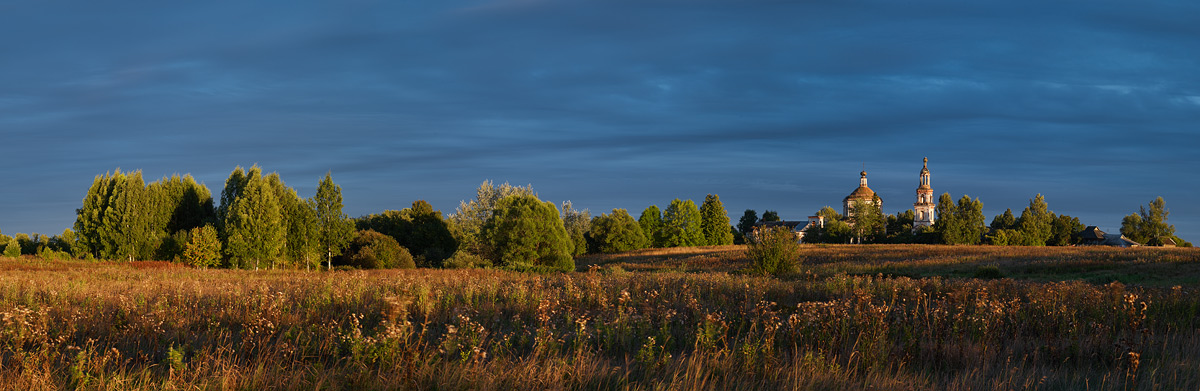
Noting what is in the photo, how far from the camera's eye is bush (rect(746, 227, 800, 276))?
76.2ft

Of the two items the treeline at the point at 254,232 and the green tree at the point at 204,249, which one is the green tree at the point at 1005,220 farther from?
the green tree at the point at 204,249

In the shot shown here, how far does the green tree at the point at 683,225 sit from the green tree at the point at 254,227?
5247cm

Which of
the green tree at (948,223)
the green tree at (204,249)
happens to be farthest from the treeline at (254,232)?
the green tree at (948,223)

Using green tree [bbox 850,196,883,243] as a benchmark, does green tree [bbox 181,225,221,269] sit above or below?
below

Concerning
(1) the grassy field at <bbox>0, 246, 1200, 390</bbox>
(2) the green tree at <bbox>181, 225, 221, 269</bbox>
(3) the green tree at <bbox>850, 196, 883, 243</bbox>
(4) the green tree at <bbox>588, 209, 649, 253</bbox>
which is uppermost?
(3) the green tree at <bbox>850, 196, 883, 243</bbox>

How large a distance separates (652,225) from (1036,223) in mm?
54839

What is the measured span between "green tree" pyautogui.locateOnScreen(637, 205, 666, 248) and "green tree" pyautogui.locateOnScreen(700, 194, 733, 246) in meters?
5.72

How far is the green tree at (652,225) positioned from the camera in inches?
3474

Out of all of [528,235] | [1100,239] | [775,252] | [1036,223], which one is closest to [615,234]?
[528,235]

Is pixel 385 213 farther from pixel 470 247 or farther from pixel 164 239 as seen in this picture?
pixel 164 239

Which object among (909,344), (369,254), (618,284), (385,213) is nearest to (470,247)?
(369,254)

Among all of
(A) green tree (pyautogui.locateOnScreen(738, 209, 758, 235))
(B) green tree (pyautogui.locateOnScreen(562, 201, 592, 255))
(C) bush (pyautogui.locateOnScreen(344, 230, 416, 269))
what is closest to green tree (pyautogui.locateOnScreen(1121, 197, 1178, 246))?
(A) green tree (pyautogui.locateOnScreen(738, 209, 758, 235))

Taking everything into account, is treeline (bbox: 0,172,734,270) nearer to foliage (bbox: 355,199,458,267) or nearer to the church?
foliage (bbox: 355,199,458,267)

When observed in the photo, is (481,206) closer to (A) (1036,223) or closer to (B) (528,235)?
(B) (528,235)
